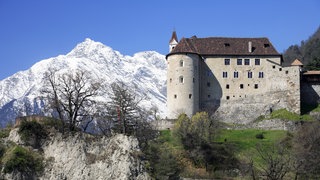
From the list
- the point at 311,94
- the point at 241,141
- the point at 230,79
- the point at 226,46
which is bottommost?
the point at 241,141

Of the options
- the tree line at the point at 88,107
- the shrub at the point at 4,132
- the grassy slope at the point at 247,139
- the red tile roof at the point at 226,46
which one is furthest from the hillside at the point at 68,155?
the red tile roof at the point at 226,46

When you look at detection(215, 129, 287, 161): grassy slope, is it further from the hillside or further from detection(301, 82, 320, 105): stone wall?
the hillside

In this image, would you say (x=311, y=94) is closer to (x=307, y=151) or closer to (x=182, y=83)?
(x=182, y=83)

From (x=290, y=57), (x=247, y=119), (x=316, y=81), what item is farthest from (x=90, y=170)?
(x=290, y=57)

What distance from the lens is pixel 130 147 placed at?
211ft

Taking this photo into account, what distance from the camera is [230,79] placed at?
102938mm

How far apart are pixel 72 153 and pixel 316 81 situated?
164ft

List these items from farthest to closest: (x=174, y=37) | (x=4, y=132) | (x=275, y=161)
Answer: (x=174, y=37) < (x=275, y=161) < (x=4, y=132)

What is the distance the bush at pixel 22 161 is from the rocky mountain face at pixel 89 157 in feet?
2.85

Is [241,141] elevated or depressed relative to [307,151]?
elevated

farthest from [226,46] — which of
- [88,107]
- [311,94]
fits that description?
[88,107]

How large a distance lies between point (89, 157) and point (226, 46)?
46823 millimetres

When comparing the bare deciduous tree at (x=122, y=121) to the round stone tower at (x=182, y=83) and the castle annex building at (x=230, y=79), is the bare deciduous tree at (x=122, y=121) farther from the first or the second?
the castle annex building at (x=230, y=79)

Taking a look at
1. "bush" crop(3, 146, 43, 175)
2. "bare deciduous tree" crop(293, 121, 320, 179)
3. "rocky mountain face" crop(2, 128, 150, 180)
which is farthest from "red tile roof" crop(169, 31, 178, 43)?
"bush" crop(3, 146, 43, 175)
